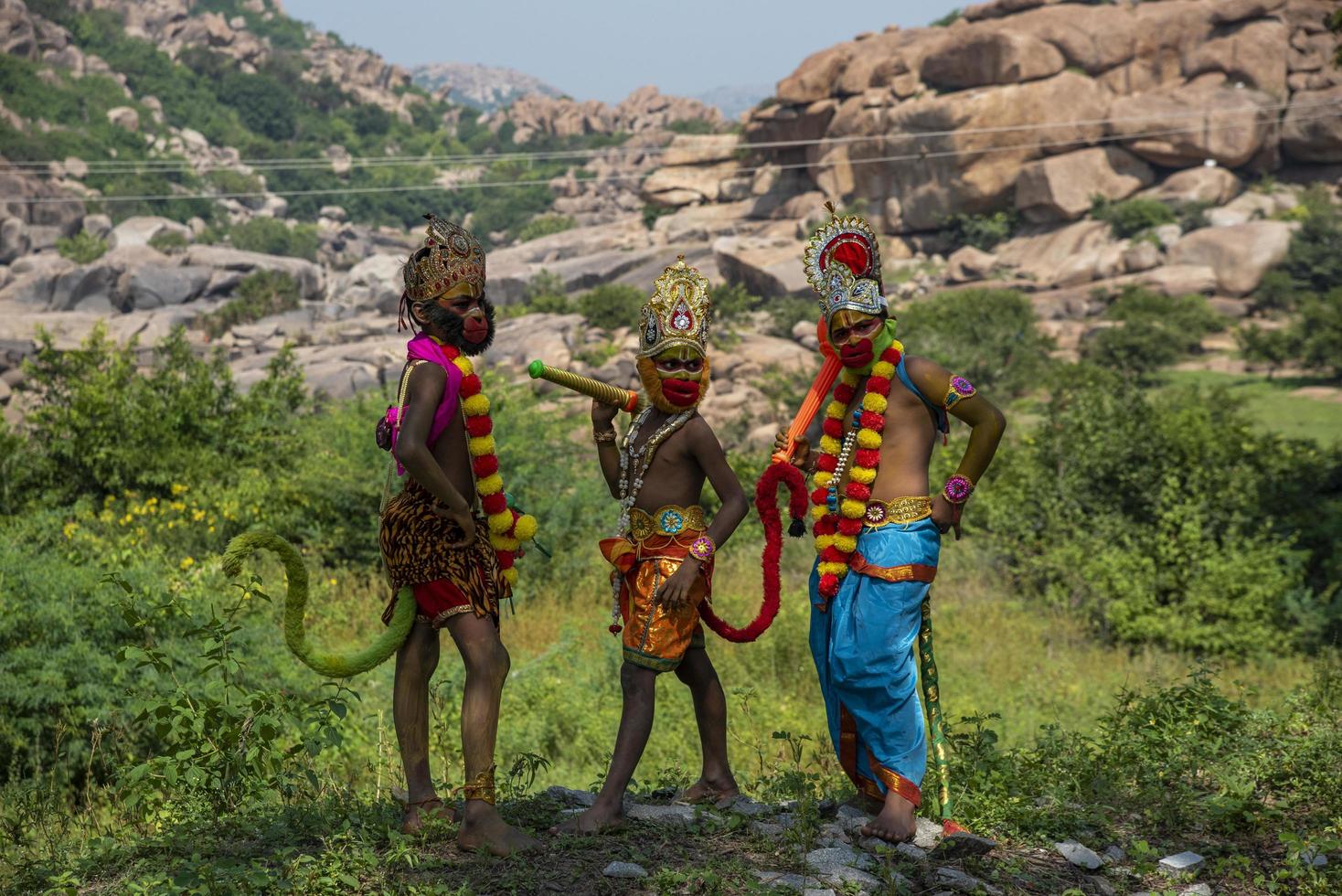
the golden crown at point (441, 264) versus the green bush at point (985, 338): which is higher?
the golden crown at point (441, 264)

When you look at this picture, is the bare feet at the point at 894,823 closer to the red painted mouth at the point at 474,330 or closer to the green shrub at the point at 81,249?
the red painted mouth at the point at 474,330

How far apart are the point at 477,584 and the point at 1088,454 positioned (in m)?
9.68

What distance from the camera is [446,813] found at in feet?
16.7

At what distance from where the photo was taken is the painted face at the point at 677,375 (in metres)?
5.21

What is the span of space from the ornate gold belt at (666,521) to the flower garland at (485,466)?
445mm

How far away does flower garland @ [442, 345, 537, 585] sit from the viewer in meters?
4.95

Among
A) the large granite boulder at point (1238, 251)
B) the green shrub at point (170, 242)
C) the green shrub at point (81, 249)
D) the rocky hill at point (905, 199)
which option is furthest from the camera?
the green shrub at point (170, 242)

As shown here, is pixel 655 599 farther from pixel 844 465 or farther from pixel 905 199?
pixel 905 199

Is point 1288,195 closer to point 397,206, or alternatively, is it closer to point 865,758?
point 865,758

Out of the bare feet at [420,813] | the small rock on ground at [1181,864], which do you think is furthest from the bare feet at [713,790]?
the small rock on ground at [1181,864]

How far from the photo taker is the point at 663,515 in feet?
17.1

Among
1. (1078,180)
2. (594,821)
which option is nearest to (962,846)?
(594,821)

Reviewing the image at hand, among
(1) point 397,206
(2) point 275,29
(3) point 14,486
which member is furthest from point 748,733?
(2) point 275,29

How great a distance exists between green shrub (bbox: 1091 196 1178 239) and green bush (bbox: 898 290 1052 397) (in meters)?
9.67
